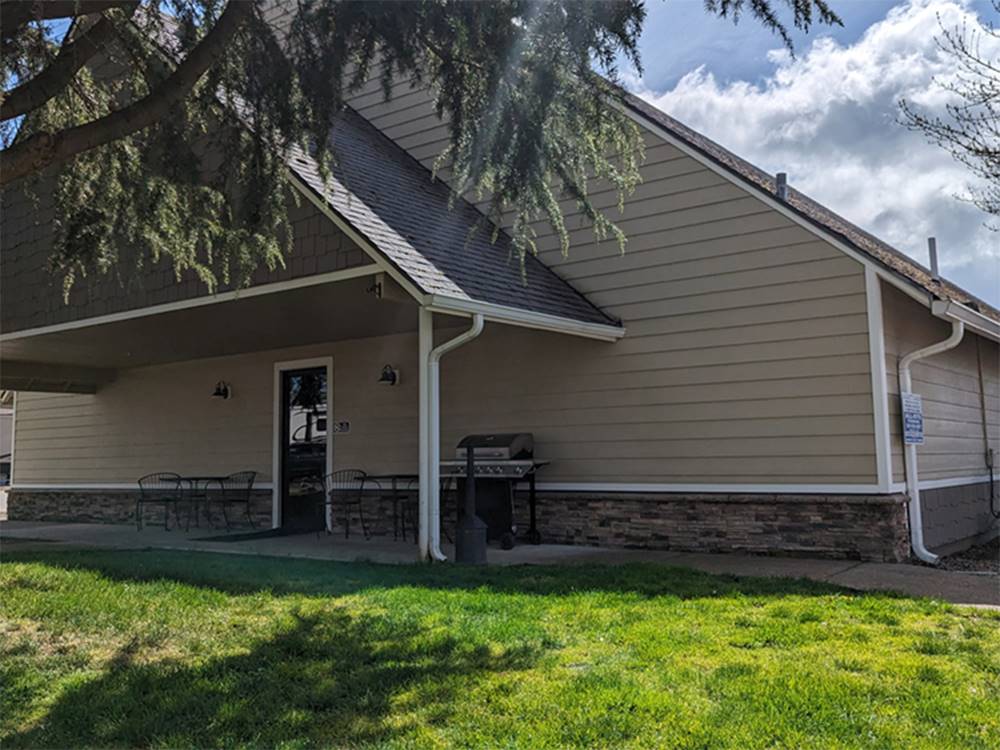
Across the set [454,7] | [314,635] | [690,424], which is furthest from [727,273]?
[314,635]

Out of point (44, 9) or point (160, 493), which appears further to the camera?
point (160, 493)

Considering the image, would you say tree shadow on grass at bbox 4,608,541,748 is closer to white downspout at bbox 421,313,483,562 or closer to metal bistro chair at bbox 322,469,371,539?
white downspout at bbox 421,313,483,562

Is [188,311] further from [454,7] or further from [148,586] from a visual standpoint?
[454,7]

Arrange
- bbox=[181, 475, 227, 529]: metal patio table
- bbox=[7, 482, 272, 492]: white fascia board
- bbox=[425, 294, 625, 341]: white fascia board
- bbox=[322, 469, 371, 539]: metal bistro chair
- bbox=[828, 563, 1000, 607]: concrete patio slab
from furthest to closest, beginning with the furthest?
bbox=[7, 482, 272, 492]: white fascia board < bbox=[181, 475, 227, 529]: metal patio table < bbox=[322, 469, 371, 539]: metal bistro chair < bbox=[425, 294, 625, 341]: white fascia board < bbox=[828, 563, 1000, 607]: concrete patio slab

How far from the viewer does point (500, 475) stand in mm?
8375

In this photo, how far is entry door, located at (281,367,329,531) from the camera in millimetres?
10711

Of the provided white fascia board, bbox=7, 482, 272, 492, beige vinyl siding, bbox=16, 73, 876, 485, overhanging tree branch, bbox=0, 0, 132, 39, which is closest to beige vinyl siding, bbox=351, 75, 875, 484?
beige vinyl siding, bbox=16, 73, 876, 485

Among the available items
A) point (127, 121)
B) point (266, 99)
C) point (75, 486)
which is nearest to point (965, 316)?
point (266, 99)

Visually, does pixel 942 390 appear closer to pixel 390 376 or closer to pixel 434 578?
pixel 434 578

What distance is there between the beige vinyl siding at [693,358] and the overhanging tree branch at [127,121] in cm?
287

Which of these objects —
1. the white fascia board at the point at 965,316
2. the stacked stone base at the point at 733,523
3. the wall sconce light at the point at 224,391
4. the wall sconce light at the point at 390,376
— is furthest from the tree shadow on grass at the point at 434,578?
the wall sconce light at the point at 224,391

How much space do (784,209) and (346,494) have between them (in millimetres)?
6074

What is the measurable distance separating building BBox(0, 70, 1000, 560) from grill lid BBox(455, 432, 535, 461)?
0.38 meters

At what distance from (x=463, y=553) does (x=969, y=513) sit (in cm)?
581
